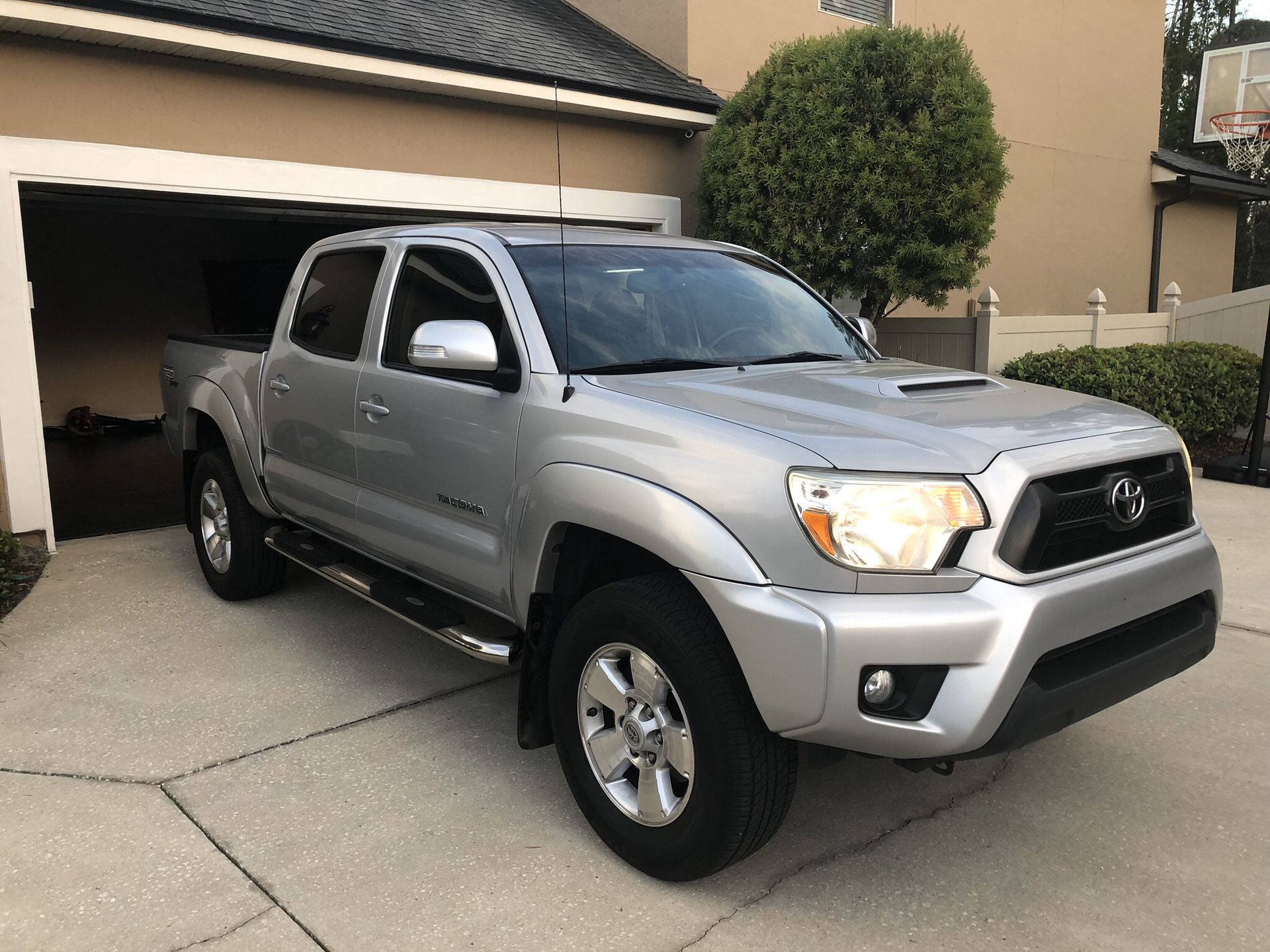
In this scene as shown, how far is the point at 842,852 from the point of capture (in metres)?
3.31

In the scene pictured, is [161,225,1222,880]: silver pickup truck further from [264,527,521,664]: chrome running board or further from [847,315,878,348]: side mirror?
[847,315,878,348]: side mirror

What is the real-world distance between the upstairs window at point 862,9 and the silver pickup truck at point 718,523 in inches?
339

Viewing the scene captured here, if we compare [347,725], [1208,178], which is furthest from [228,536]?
[1208,178]

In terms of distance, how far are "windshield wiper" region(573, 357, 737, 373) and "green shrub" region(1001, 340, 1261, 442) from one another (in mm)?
7077

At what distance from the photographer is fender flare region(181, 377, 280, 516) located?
5402 millimetres

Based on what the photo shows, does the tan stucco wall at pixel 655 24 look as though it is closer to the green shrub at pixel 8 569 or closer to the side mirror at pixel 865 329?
the side mirror at pixel 865 329

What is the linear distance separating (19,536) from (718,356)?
17.8 feet

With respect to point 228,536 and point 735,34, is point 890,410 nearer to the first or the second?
point 228,536

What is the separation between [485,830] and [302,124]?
625 centimetres

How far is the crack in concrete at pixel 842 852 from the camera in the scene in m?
2.95

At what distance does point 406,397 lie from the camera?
4109 mm

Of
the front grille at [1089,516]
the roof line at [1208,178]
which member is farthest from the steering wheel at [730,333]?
the roof line at [1208,178]

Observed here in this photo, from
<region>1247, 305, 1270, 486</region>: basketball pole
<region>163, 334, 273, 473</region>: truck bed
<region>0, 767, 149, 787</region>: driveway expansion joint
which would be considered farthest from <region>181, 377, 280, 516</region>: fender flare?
<region>1247, 305, 1270, 486</region>: basketball pole

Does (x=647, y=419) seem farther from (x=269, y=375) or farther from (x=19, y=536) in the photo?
(x=19, y=536)
